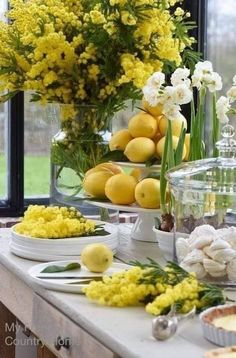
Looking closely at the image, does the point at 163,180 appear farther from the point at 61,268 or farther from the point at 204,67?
the point at 61,268

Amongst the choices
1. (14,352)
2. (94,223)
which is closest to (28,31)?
(94,223)

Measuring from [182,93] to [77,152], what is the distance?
417 millimetres

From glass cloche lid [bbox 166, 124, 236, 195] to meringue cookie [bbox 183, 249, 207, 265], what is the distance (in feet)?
0.60

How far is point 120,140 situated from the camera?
6.65 feet

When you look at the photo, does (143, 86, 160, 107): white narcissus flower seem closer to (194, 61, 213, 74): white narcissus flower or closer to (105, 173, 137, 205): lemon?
(194, 61, 213, 74): white narcissus flower

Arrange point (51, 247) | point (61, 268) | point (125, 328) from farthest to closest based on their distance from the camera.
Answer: point (51, 247) < point (61, 268) < point (125, 328)

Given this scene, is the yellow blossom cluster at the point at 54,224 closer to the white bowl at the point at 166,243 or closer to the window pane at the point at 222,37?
the white bowl at the point at 166,243

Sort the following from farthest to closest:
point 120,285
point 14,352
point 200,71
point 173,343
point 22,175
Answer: point 22,175 → point 14,352 → point 200,71 → point 120,285 → point 173,343

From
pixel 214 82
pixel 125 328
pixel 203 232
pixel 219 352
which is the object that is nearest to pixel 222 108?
pixel 214 82

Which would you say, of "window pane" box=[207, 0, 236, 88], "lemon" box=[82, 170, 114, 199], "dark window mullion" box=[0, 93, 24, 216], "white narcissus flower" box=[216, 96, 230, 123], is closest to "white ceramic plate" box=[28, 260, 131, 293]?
"lemon" box=[82, 170, 114, 199]

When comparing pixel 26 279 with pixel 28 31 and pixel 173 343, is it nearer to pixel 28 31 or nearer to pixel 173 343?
pixel 173 343

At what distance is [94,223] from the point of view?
1.92m

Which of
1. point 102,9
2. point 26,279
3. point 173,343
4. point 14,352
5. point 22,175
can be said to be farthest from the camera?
point 22,175

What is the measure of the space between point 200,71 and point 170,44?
0.20 meters
